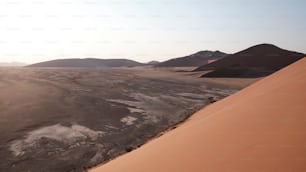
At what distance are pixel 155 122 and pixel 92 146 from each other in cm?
335

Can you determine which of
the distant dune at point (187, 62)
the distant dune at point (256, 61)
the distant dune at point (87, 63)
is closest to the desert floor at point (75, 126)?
the distant dune at point (256, 61)

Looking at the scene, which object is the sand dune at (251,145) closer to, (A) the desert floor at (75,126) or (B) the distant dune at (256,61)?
(A) the desert floor at (75,126)

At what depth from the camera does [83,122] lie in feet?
33.9

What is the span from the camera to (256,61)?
1811 inches

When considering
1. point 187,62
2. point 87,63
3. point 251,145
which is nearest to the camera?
point 251,145

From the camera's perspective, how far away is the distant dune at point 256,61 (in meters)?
39.2

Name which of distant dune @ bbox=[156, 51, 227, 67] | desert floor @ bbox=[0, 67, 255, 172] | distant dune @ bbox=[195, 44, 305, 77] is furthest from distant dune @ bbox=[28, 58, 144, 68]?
desert floor @ bbox=[0, 67, 255, 172]

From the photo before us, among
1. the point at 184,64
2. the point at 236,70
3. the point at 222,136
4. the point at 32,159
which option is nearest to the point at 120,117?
the point at 32,159

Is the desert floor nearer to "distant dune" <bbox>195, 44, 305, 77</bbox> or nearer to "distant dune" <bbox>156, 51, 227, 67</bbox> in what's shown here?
"distant dune" <bbox>195, 44, 305, 77</bbox>

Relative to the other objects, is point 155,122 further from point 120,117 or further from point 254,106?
point 254,106

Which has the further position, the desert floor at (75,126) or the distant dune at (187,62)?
the distant dune at (187,62)

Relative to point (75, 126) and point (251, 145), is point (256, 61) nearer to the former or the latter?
point (75, 126)

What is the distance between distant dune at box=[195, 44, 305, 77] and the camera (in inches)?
1542

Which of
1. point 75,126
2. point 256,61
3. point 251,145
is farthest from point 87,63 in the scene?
point 251,145
